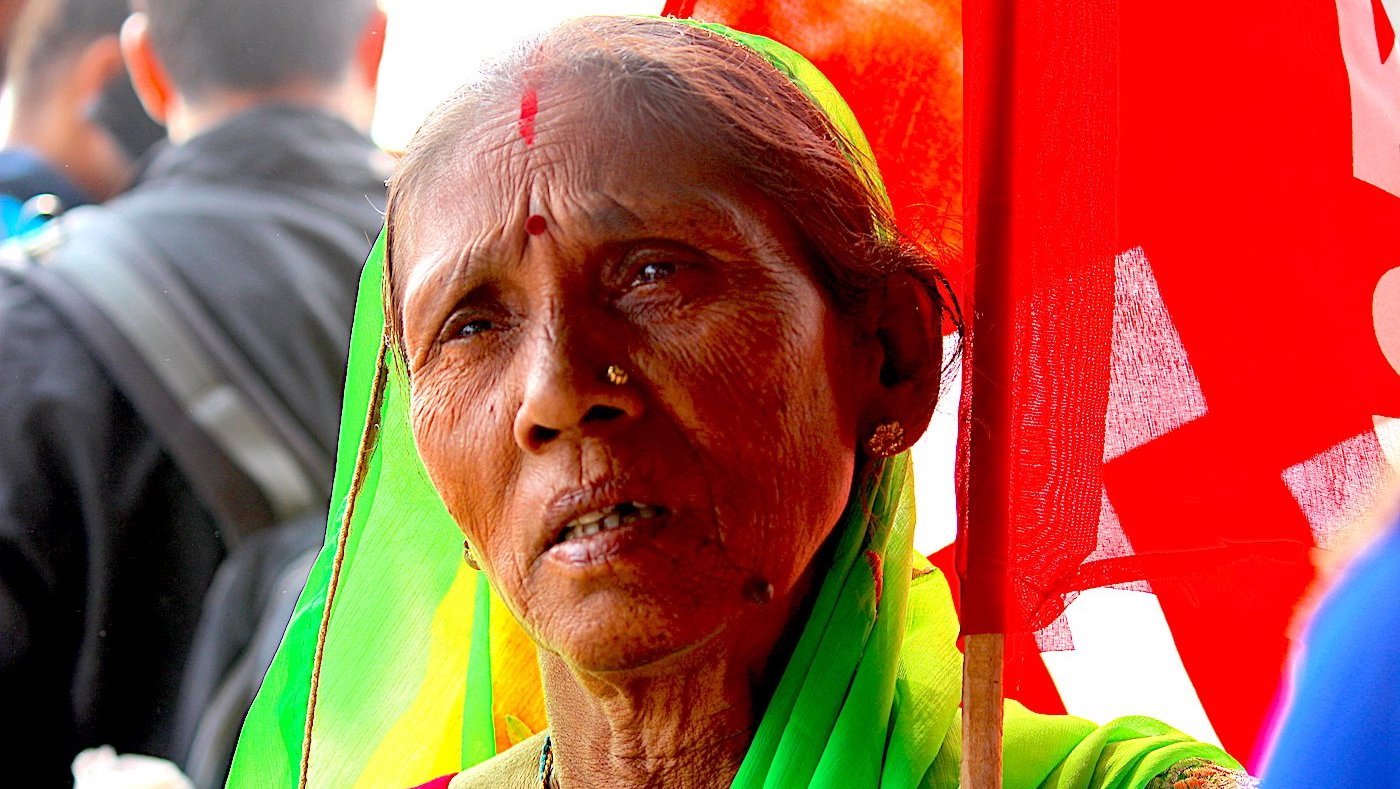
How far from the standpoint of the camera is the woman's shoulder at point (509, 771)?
6.48ft

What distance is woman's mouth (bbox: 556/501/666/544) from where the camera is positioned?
4.93ft

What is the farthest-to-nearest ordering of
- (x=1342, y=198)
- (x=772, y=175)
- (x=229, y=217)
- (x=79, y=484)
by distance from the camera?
(x=229, y=217)
(x=79, y=484)
(x=772, y=175)
(x=1342, y=198)

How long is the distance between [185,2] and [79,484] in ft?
3.60

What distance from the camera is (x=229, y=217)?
10.3ft

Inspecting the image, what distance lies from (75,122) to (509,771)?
192cm

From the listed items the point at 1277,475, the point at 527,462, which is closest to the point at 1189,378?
the point at 1277,475

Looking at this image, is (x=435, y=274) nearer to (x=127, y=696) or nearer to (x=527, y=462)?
(x=527, y=462)

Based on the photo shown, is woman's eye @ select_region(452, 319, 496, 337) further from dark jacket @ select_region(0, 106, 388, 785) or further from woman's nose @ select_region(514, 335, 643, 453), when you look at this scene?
dark jacket @ select_region(0, 106, 388, 785)

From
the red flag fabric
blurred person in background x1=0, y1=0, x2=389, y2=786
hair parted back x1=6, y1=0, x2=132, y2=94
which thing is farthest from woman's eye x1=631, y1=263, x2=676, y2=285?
hair parted back x1=6, y1=0, x2=132, y2=94

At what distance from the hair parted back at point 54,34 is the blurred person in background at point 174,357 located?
6 centimetres

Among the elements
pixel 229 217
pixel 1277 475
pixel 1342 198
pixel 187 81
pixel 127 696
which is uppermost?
pixel 1342 198

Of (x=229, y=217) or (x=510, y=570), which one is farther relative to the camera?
(x=229, y=217)

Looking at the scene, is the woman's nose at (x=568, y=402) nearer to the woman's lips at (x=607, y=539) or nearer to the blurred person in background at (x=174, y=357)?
the woman's lips at (x=607, y=539)

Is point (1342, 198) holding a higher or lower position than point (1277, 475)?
higher
